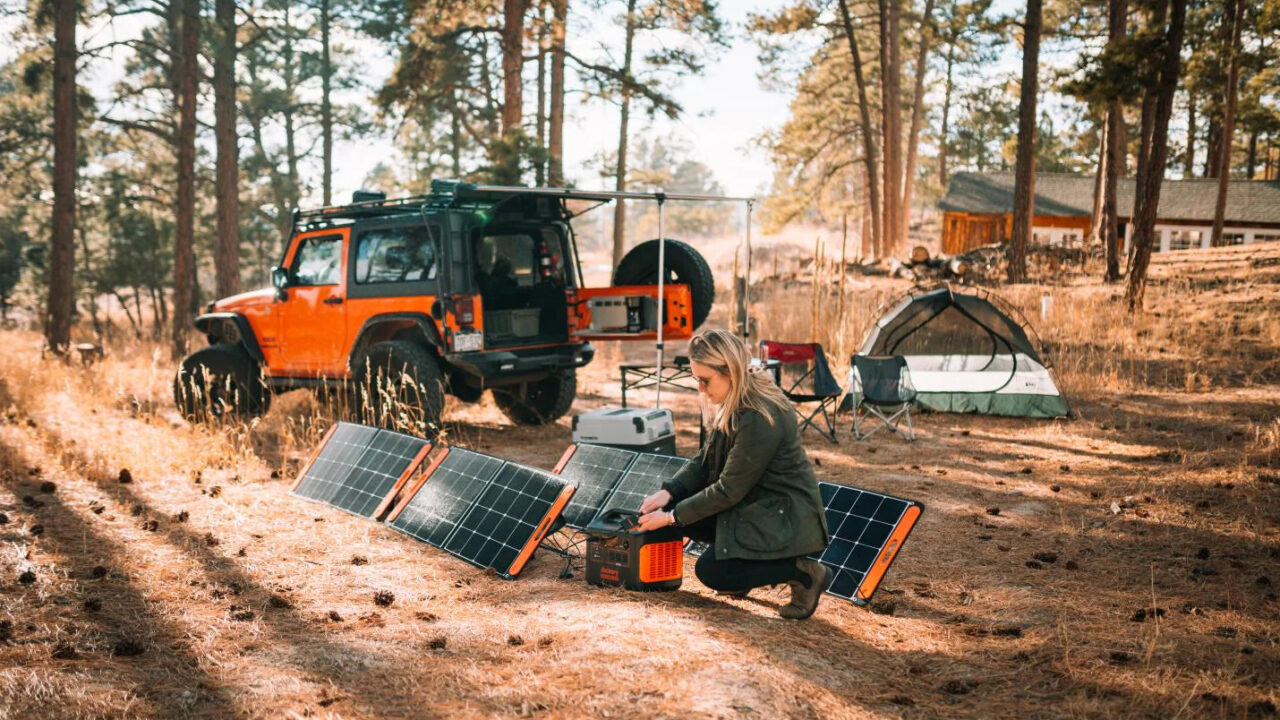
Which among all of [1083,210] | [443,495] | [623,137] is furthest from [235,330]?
[1083,210]

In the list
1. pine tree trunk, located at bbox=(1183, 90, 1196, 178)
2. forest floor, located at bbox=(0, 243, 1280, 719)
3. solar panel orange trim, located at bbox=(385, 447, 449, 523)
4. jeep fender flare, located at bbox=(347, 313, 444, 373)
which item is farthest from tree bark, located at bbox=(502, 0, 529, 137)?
pine tree trunk, located at bbox=(1183, 90, 1196, 178)

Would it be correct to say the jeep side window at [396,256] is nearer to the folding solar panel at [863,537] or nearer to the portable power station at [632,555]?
the portable power station at [632,555]

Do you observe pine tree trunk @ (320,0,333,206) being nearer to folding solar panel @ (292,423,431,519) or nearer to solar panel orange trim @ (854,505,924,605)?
folding solar panel @ (292,423,431,519)

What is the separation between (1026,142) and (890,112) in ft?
26.2

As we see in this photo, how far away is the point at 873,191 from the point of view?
23.5 metres

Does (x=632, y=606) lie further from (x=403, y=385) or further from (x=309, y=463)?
(x=403, y=385)

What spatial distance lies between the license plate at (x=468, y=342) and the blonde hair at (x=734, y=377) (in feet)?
13.1

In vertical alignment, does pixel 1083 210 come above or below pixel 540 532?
above

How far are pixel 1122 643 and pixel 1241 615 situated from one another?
708 mm

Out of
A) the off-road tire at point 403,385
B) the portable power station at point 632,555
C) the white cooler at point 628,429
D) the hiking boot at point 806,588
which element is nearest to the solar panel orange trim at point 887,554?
the hiking boot at point 806,588

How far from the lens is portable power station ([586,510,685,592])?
4.11 m

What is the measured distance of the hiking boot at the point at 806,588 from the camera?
151 inches

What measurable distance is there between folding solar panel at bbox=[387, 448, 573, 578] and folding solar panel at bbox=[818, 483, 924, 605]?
1313 millimetres

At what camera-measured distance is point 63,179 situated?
1362 cm
